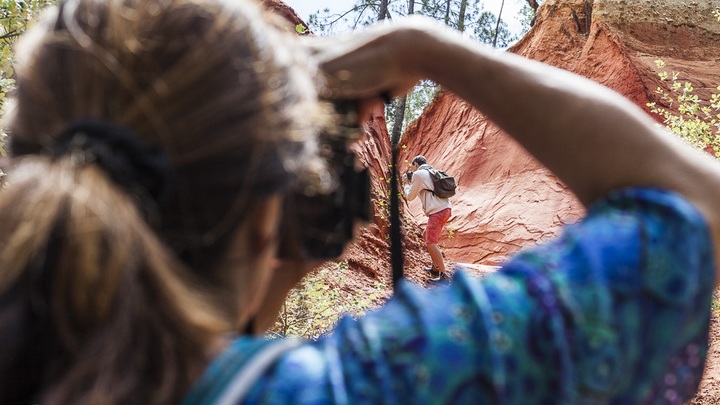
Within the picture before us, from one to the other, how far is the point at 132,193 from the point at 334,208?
14.9 inches

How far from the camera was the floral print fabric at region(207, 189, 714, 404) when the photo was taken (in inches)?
24.8

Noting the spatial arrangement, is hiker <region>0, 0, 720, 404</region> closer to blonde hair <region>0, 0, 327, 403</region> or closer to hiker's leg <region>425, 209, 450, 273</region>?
blonde hair <region>0, 0, 327, 403</region>

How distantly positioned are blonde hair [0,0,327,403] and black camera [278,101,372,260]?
0.21 m

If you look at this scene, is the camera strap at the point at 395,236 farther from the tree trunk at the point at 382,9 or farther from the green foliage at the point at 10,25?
the tree trunk at the point at 382,9

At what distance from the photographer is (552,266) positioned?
0.67 metres

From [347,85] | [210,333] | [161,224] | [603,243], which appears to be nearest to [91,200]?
[161,224]

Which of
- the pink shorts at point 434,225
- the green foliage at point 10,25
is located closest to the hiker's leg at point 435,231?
the pink shorts at point 434,225

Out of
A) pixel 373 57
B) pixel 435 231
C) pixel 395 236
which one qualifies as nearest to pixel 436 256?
pixel 435 231

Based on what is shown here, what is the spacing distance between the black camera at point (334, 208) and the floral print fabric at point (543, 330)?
0.24 m

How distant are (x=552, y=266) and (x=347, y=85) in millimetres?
383

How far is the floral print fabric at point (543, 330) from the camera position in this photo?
629 millimetres

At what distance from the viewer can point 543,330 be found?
0.63 m

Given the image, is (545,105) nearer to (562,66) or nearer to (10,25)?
(10,25)

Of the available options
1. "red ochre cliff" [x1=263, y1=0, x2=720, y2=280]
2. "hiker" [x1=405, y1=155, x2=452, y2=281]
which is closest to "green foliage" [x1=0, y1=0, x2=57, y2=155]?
"hiker" [x1=405, y1=155, x2=452, y2=281]
